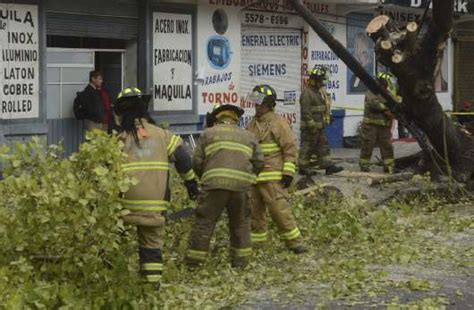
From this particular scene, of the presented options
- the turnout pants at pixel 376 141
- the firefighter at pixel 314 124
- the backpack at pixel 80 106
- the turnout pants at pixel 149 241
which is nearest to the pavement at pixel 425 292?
the turnout pants at pixel 149 241

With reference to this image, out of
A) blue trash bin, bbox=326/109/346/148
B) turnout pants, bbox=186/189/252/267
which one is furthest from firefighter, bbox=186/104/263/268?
blue trash bin, bbox=326/109/346/148

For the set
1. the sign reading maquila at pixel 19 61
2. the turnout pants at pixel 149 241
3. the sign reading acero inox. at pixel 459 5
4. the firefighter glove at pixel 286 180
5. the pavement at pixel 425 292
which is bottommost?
the pavement at pixel 425 292

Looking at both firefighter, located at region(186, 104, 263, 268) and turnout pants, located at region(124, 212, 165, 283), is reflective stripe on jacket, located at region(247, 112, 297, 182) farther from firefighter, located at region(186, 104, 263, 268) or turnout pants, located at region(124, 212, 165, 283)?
turnout pants, located at region(124, 212, 165, 283)

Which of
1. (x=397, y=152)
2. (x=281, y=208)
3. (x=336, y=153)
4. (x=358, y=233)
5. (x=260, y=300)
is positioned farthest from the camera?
(x=336, y=153)

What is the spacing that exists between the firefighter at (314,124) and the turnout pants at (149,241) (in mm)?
7570

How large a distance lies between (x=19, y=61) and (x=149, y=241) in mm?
7112

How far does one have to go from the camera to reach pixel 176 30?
16.2 meters

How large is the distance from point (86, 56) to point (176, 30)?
184 cm

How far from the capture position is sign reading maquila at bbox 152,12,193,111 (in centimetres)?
1585

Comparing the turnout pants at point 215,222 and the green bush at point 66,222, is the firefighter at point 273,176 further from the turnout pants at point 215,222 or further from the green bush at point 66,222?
the green bush at point 66,222

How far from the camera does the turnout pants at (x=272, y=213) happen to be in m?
8.84

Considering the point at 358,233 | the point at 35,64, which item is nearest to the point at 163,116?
the point at 35,64

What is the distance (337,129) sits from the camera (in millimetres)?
20562

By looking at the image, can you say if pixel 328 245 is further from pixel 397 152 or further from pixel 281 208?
pixel 397 152
